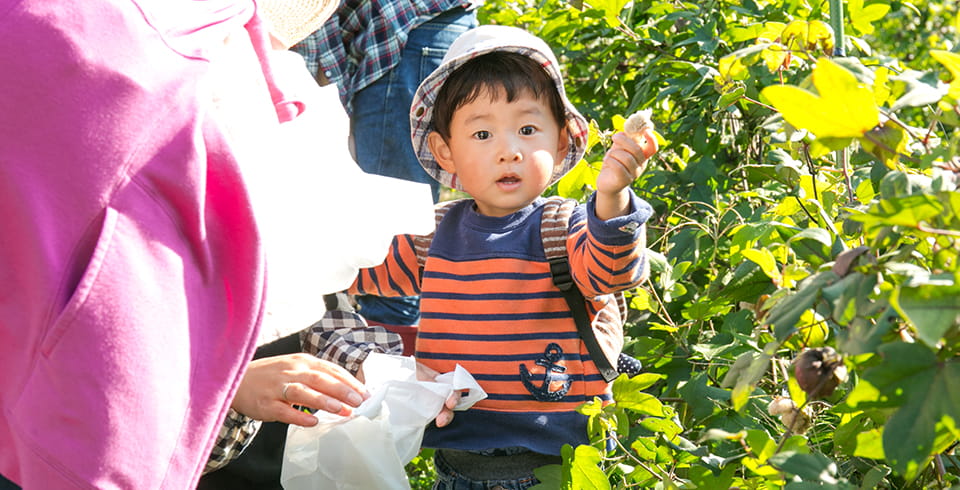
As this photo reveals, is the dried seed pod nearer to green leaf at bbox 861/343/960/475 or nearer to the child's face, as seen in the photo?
green leaf at bbox 861/343/960/475

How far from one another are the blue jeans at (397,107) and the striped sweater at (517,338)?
43.0 inches

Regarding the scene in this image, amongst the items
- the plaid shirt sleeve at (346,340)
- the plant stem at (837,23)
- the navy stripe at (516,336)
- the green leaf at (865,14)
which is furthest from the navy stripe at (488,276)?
the green leaf at (865,14)

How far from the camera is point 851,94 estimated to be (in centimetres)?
98

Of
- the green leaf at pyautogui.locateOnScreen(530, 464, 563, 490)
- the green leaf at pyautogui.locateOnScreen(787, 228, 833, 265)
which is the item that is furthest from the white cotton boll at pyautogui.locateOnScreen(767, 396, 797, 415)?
the green leaf at pyautogui.locateOnScreen(530, 464, 563, 490)

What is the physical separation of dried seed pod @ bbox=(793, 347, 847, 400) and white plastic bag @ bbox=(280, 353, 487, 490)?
941mm

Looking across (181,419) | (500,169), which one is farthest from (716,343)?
(181,419)

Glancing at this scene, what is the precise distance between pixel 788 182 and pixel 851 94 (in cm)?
105

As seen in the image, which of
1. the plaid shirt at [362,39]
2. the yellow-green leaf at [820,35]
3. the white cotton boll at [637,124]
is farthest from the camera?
the plaid shirt at [362,39]

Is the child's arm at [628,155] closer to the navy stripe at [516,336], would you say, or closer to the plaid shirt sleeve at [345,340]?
the navy stripe at [516,336]

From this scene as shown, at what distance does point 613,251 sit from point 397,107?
151 centimetres

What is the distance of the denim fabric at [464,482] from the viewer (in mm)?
2041

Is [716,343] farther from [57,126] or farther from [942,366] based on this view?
[57,126]

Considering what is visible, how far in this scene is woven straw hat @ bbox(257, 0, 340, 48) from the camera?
190 centimetres

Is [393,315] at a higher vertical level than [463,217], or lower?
lower
